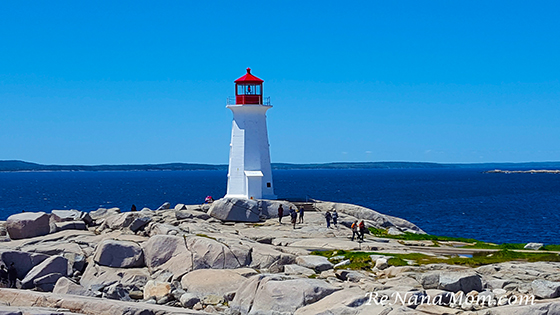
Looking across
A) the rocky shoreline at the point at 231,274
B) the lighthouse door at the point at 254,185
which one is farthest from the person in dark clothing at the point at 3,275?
the lighthouse door at the point at 254,185

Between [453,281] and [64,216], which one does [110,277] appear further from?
[453,281]

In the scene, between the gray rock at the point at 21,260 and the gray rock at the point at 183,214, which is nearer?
the gray rock at the point at 21,260

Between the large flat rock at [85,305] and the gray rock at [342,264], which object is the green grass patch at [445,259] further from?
the large flat rock at [85,305]

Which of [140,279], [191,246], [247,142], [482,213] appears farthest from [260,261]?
[482,213]

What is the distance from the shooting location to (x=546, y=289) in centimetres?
1794

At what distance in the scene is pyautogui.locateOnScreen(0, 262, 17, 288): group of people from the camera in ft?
70.1

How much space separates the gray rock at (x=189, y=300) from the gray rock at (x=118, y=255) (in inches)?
196

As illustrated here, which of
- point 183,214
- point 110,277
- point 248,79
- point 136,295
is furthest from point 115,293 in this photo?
point 248,79

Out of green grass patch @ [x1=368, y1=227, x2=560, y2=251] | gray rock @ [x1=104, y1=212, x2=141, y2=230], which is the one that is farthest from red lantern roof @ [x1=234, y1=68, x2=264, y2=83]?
gray rock @ [x1=104, y1=212, x2=141, y2=230]

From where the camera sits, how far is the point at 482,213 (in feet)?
205

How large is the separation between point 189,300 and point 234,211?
1655 centimetres

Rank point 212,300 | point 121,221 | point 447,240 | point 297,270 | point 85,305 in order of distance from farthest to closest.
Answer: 1. point 447,240
2. point 121,221
3. point 297,270
4. point 212,300
5. point 85,305

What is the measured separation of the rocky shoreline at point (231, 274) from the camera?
16.2m

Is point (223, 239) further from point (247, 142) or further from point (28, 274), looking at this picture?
point (247, 142)
